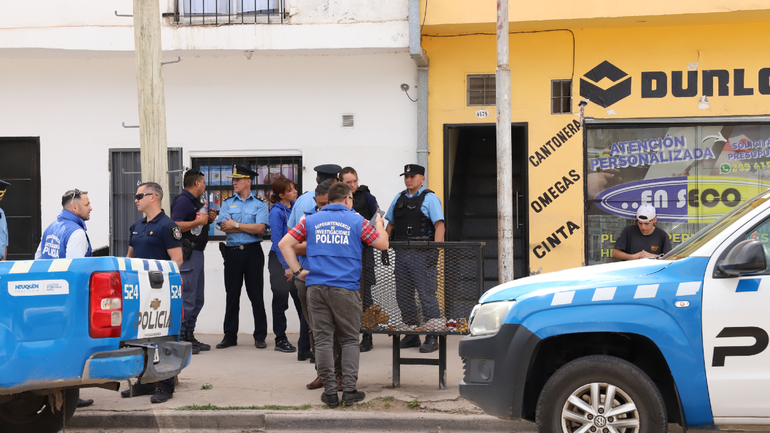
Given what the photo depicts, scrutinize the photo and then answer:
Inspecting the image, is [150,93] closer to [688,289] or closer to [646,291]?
[646,291]

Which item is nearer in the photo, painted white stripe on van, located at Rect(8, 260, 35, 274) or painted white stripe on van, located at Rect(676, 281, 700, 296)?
painted white stripe on van, located at Rect(676, 281, 700, 296)

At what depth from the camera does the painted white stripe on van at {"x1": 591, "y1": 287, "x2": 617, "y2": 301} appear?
4262 millimetres

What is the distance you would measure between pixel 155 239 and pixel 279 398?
174 cm

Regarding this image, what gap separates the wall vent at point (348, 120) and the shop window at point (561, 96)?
268 cm

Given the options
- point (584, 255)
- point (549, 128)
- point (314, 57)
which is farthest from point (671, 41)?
point (314, 57)

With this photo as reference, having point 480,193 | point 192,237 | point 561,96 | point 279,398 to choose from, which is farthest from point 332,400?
point 480,193

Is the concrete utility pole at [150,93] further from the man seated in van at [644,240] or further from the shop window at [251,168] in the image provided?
the man seated in van at [644,240]

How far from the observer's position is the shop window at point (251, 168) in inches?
396

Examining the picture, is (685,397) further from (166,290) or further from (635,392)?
(166,290)

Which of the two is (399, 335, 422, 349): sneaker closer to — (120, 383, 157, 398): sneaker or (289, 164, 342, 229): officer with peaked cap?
(289, 164, 342, 229): officer with peaked cap

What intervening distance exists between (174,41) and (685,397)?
7753 mm

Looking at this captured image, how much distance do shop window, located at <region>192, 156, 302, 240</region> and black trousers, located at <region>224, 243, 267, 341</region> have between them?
1.44 metres

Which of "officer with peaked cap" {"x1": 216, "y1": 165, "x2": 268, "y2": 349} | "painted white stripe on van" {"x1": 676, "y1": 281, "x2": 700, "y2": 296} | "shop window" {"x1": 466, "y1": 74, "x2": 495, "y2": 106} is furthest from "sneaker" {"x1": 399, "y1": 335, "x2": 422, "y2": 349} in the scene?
"painted white stripe on van" {"x1": 676, "y1": 281, "x2": 700, "y2": 296}

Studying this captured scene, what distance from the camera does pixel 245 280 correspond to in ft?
29.1
